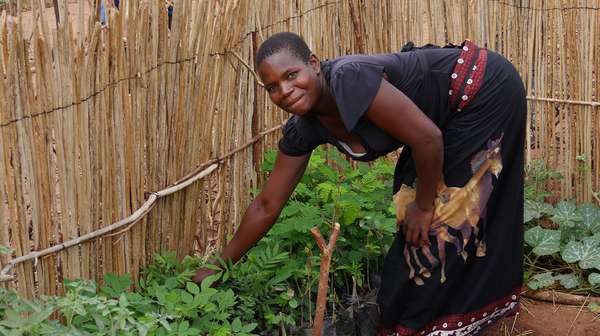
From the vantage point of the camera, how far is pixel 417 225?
9.87 feet

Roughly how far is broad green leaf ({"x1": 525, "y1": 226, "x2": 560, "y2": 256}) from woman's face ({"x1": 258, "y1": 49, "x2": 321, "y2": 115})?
6.51 feet

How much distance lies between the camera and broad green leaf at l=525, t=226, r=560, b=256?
13.5ft

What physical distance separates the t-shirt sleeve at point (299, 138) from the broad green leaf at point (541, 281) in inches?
61.6

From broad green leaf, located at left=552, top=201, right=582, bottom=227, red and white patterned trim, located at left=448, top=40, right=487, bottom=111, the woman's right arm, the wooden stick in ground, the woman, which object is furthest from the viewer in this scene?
broad green leaf, located at left=552, top=201, right=582, bottom=227

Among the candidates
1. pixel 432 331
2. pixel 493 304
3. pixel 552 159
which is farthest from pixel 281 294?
pixel 552 159

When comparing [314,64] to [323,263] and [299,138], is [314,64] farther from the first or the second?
[323,263]

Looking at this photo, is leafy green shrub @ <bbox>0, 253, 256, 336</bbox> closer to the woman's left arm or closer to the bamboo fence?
the bamboo fence

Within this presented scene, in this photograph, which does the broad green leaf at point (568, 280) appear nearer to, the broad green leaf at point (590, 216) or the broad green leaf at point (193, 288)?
the broad green leaf at point (590, 216)

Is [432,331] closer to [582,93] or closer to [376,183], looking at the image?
[376,183]

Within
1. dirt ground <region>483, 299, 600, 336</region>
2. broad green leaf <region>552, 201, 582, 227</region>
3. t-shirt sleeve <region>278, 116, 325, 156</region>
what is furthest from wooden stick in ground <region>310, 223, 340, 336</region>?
broad green leaf <region>552, 201, 582, 227</region>

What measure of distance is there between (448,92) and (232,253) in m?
0.93

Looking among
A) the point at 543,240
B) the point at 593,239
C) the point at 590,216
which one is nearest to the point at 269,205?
the point at 543,240

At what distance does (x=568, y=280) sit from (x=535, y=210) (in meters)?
0.48

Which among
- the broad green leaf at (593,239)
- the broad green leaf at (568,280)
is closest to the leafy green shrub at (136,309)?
the broad green leaf at (568,280)
